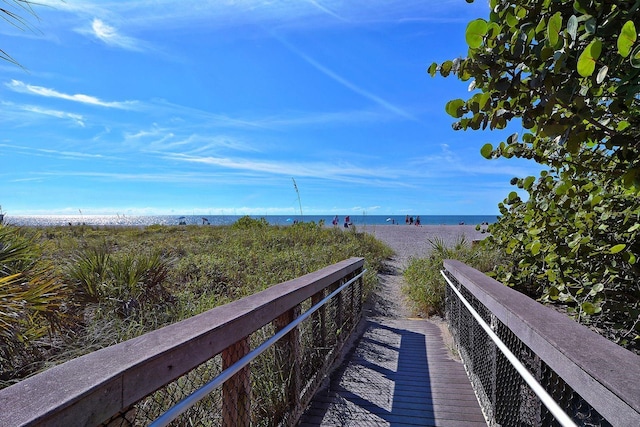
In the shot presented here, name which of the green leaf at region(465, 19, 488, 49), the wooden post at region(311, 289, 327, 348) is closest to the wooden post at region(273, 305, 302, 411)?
the wooden post at region(311, 289, 327, 348)

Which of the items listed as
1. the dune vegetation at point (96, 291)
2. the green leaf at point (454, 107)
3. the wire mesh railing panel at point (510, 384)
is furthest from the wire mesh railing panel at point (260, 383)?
the green leaf at point (454, 107)

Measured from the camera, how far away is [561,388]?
1.77 m

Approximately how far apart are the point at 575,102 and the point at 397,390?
2924mm

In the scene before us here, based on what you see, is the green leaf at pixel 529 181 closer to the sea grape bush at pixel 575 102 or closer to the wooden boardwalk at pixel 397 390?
the sea grape bush at pixel 575 102

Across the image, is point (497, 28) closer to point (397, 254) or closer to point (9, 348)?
point (9, 348)

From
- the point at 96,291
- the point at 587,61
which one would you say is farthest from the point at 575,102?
the point at 96,291

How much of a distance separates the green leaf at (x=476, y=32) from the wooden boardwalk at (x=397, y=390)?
8.53 ft

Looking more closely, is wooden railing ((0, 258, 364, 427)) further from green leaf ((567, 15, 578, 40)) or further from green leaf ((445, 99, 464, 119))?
green leaf ((567, 15, 578, 40))

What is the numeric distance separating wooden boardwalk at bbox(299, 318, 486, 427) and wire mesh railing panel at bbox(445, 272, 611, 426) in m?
0.20

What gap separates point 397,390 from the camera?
366 cm

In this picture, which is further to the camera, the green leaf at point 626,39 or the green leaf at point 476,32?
the green leaf at point 476,32

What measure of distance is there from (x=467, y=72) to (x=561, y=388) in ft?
4.78

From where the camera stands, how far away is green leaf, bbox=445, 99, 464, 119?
1954 millimetres

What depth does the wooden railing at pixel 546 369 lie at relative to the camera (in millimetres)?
1176
